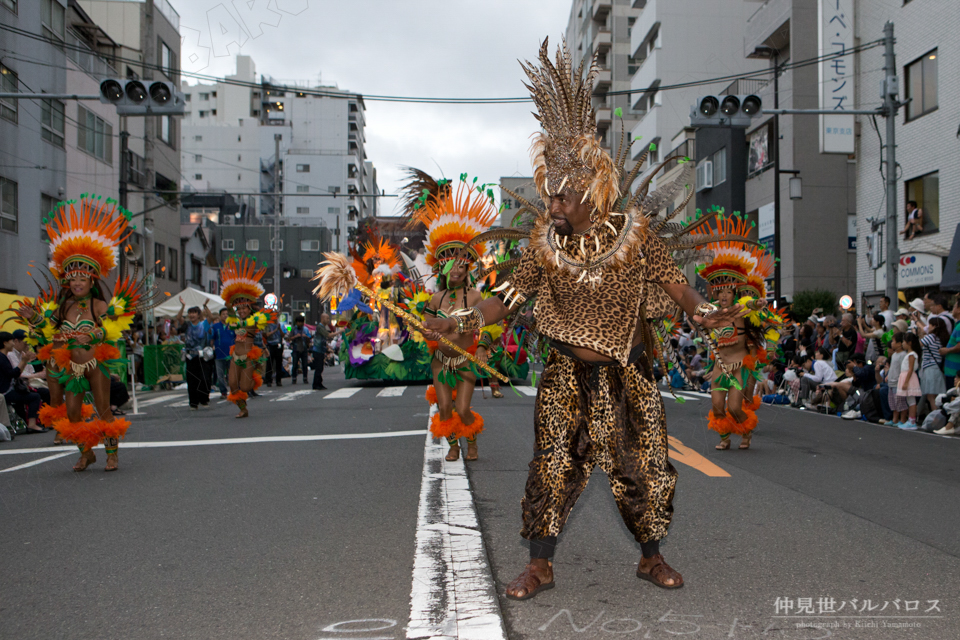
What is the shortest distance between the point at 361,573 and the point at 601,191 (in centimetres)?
212

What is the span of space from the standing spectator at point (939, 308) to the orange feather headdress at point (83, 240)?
1044 cm

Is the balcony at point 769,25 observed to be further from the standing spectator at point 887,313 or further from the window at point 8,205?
the window at point 8,205

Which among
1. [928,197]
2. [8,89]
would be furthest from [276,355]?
[928,197]

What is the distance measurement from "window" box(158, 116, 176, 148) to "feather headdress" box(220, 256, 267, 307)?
27854mm

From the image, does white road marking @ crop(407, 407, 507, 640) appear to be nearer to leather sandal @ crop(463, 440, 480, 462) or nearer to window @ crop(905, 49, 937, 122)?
leather sandal @ crop(463, 440, 480, 462)

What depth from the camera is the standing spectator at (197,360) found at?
14618 mm

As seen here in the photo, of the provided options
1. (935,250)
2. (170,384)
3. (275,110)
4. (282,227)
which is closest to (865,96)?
(935,250)

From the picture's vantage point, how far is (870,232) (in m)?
23.5

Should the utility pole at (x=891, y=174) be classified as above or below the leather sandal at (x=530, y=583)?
above

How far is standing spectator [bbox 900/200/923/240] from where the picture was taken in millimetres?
21062

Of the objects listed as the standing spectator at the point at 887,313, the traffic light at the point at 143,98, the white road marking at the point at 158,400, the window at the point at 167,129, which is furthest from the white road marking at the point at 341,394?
the window at the point at 167,129

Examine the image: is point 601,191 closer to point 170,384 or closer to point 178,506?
point 178,506

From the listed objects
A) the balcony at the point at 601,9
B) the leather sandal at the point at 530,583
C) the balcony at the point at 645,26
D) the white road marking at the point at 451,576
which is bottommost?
the white road marking at the point at 451,576

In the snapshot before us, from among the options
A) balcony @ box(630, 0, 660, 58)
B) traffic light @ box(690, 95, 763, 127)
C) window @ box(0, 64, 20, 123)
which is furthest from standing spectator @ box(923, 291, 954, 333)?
balcony @ box(630, 0, 660, 58)
